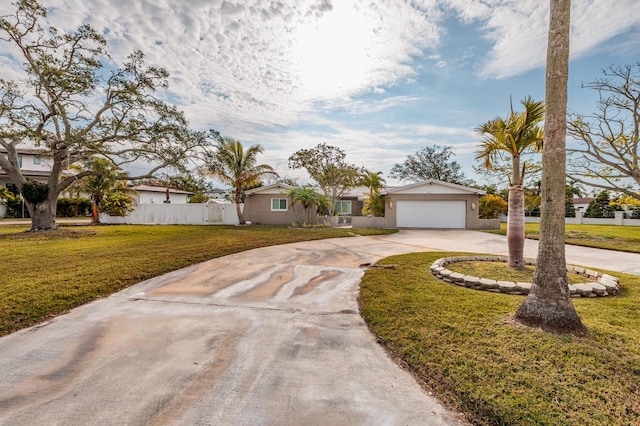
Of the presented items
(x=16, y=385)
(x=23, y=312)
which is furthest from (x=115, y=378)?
(x=23, y=312)

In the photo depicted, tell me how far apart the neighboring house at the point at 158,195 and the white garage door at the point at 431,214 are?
78.3 feet

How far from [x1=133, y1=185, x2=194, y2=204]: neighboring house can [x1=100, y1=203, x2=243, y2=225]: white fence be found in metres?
7.94

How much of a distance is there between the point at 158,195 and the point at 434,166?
32.5 meters

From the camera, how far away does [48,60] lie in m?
11.8

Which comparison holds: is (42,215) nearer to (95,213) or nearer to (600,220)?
(95,213)

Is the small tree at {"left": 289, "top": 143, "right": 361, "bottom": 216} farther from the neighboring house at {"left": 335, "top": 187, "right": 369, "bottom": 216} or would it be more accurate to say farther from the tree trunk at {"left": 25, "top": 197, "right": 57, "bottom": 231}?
the tree trunk at {"left": 25, "top": 197, "right": 57, "bottom": 231}

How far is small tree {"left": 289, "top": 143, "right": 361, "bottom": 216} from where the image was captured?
2217 cm

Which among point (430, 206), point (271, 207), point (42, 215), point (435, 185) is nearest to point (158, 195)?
point (271, 207)

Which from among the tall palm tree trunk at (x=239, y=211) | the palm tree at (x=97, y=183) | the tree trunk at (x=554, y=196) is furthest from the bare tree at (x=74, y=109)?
the tree trunk at (x=554, y=196)

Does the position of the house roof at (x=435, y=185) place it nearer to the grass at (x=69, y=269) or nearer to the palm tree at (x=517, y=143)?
the grass at (x=69, y=269)

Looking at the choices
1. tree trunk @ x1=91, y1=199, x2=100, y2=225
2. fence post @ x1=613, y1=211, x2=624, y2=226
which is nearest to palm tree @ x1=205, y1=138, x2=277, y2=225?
tree trunk @ x1=91, y1=199, x2=100, y2=225

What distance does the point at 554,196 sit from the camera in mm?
3340

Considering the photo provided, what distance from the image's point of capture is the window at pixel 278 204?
66.6 feet

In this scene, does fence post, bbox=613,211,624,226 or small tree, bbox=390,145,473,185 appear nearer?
fence post, bbox=613,211,624,226
